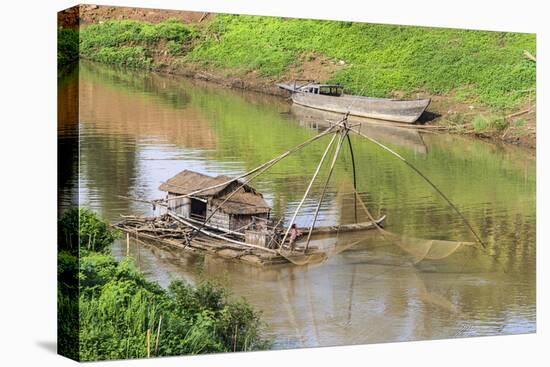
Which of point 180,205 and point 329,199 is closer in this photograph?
point 180,205

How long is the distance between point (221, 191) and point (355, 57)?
1968mm

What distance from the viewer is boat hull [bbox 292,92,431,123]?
447 inches

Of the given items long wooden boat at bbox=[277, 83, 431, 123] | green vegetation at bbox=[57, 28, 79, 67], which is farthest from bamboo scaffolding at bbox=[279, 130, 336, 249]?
green vegetation at bbox=[57, 28, 79, 67]

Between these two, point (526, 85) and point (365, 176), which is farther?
point (526, 85)

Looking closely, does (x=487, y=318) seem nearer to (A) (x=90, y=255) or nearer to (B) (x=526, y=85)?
(B) (x=526, y=85)

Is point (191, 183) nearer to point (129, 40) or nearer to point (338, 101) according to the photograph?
point (129, 40)

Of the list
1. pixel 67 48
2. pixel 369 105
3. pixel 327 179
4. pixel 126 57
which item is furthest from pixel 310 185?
pixel 67 48

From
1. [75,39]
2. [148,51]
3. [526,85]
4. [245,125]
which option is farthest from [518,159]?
[75,39]

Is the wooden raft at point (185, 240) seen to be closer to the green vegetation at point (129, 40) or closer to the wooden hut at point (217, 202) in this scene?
the wooden hut at point (217, 202)

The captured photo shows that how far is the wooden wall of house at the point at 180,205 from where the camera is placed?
10352 millimetres

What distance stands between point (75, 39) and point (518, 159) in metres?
4.73

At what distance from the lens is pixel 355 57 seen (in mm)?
11367

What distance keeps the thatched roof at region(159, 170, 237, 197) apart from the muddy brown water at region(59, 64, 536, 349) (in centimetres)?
7

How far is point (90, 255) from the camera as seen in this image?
31.8 ft
